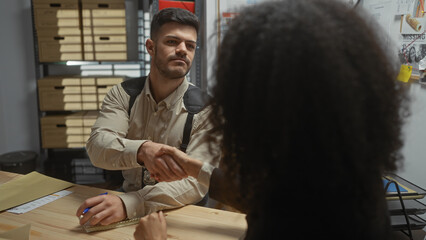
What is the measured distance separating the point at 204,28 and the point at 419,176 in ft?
6.31

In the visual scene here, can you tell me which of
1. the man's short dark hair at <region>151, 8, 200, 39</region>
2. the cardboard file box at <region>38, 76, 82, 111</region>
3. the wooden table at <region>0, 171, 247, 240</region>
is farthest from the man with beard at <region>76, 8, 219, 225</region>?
the cardboard file box at <region>38, 76, 82, 111</region>

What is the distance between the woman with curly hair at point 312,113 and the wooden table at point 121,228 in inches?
16.5

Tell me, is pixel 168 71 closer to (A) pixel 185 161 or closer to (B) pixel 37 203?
(A) pixel 185 161

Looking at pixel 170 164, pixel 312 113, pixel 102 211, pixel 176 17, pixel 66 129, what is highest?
pixel 176 17

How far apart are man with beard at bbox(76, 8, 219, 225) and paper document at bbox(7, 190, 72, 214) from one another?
0.71 feet

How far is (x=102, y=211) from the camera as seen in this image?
0.97 meters

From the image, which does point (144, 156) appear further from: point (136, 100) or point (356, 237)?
point (356, 237)

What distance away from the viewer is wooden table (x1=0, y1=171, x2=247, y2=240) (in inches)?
36.3

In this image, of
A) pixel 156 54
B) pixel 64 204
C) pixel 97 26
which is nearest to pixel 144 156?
pixel 64 204

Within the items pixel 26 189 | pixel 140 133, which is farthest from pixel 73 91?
pixel 26 189

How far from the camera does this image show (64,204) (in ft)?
3.64

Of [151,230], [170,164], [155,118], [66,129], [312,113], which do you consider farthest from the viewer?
[66,129]

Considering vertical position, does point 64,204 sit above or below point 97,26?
below

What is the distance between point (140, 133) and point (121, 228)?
2.18 feet
